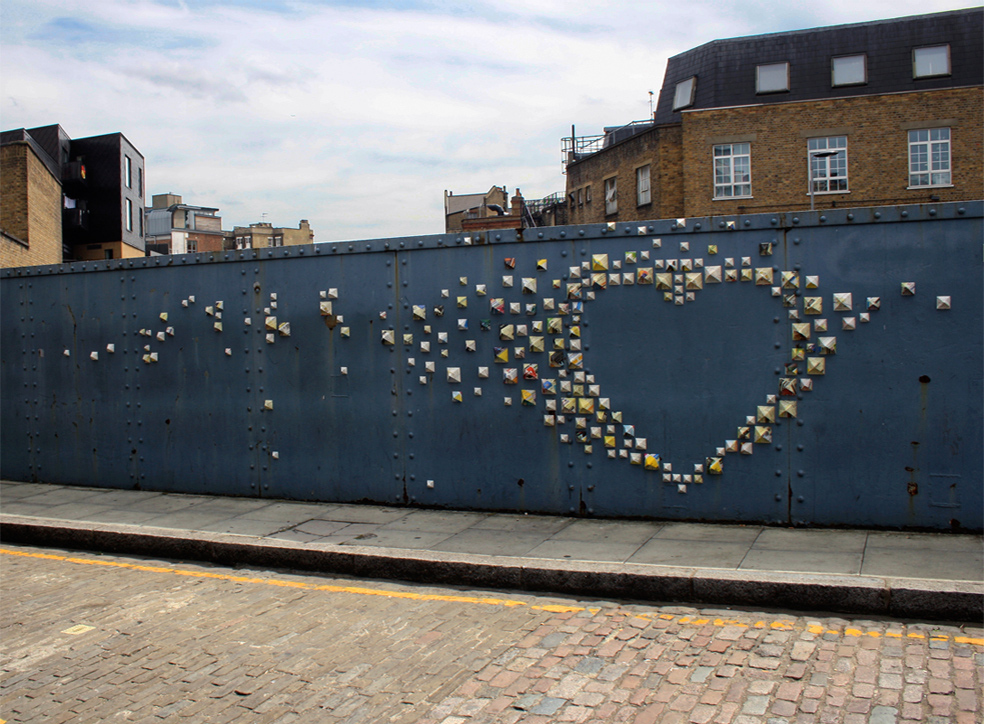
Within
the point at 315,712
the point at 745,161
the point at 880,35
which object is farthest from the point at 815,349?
the point at 880,35

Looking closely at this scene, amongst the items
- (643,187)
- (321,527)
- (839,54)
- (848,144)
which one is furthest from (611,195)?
(321,527)

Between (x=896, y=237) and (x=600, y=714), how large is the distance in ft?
14.7

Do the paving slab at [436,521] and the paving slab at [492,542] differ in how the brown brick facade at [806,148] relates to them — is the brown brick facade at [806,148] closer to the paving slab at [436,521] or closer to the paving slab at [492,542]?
the paving slab at [436,521]

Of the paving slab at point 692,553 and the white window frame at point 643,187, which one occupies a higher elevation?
the white window frame at point 643,187

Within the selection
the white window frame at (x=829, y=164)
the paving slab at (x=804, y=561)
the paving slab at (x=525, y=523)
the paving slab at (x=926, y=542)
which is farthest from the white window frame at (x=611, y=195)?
the paving slab at (x=804, y=561)

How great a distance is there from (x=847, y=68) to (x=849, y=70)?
144mm

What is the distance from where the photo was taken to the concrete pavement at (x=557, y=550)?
204 inches

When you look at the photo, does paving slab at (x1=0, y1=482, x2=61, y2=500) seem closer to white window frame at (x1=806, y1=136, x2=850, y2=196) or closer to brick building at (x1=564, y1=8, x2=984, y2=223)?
brick building at (x1=564, y1=8, x2=984, y2=223)

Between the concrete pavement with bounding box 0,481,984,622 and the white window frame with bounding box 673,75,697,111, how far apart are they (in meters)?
35.8

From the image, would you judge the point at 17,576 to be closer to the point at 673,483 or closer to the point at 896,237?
the point at 673,483

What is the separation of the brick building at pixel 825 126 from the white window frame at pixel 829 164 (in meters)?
0.04

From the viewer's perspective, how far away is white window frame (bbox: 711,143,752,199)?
3475cm

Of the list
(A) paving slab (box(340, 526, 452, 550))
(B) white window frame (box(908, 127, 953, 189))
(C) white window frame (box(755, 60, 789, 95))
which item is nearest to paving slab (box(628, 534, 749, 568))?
(A) paving slab (box(340, 526, 452, 550))

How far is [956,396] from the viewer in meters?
6.21
